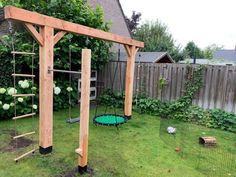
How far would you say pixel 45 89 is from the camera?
351cm

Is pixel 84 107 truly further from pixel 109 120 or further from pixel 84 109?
pixel 109 120

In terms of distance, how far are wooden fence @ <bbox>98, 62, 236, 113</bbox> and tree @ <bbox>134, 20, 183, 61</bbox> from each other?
1237cm

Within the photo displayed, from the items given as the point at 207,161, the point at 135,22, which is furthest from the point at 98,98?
the point at 135,22

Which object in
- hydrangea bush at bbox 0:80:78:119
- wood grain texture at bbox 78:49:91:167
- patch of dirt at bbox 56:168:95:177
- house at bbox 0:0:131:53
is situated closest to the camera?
patch of dirt at bbox 56:168:95:177

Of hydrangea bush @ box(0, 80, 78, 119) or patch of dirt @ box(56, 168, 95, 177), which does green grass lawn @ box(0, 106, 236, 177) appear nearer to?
patch of dirt @ box(56, 168, 95, 177)

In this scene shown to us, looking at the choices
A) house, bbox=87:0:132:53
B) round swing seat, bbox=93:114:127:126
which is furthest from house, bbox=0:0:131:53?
round swing seat, bbox=93:114:127:126

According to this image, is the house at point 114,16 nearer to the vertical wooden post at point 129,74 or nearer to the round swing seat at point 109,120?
the vertical wooden post at point 129,74

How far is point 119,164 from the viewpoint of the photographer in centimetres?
337

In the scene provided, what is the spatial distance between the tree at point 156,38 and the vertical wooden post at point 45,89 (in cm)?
1676

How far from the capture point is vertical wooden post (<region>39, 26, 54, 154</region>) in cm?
346

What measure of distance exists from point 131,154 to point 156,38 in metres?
18.7

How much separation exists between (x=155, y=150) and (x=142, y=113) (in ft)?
9.88

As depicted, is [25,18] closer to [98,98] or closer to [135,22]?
[98,98]

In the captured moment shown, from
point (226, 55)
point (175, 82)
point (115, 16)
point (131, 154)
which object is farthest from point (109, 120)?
point (226, 55)
